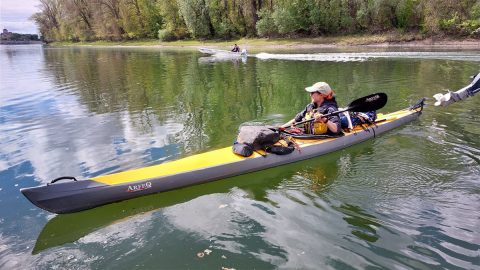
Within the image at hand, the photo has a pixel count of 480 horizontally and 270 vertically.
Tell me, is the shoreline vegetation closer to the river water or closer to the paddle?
the river water

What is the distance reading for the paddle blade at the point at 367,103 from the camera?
8477mm

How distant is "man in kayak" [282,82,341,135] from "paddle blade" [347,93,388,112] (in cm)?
44

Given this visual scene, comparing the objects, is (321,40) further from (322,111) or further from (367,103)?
(322,111)

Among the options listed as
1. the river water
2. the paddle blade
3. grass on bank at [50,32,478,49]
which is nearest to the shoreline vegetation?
grass on bank at [50,32,478,49]

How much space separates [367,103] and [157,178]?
4866mm

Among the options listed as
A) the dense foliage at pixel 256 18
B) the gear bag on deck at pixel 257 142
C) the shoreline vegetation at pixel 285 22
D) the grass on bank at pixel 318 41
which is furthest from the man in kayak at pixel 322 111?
the grass on bank at pixel 318 41

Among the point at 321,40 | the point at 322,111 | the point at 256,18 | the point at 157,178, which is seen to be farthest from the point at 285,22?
the point at 157,178

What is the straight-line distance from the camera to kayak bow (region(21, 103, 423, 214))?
585 centimetres

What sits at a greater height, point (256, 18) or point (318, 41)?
point (256, 18)

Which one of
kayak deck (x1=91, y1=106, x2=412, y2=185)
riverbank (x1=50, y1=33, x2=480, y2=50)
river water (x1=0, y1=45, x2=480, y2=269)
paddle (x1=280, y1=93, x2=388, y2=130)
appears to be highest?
riverbank (x1=50, y1=33, x2=480, y2=50)

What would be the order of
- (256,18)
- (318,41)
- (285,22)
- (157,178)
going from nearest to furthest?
1. (157,178)
2. (318,41)
3. (285,22)
4. (256,18)

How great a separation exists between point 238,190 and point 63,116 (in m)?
8.71

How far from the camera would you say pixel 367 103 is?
8539 mm

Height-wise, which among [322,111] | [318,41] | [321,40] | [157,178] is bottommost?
[157,178]
